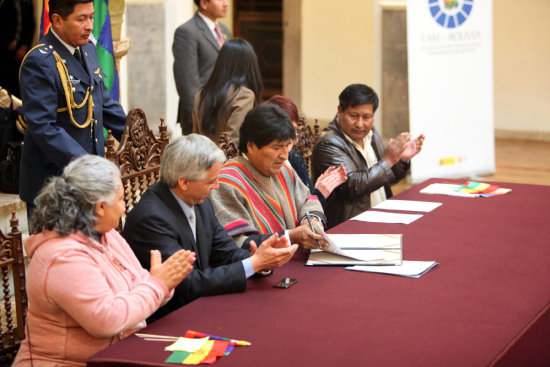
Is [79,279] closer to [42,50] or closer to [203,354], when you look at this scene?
[203,354]

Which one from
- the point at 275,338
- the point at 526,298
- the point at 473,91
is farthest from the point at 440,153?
the point at 275,338

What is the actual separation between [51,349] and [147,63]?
20.0 feet

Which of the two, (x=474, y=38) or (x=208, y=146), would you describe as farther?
(x=474, y=38)

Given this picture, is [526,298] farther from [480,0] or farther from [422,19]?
[480,0]

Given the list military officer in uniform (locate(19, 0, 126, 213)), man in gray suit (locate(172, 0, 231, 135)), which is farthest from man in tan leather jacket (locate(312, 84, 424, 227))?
military officer in uniform (locate(19, 0, 126, 213))

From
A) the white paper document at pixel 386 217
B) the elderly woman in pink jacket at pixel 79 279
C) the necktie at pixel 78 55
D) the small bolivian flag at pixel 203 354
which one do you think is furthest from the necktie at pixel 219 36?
the small bolivian flag at pixel 203 354

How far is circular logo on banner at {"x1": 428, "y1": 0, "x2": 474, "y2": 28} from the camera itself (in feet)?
23.8

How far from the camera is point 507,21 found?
33.7 ft

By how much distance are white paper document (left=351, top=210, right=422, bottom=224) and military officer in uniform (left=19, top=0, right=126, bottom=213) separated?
4.14 feet

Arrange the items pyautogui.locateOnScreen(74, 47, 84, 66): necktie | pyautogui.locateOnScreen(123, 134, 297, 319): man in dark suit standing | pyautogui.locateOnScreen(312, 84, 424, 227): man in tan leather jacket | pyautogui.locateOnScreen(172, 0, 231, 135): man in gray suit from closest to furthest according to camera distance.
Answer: pyautogui.locateOnScreen(123, 134, 297, 319): man in dark suit standing, pyautogui.locateOnScreen(74, 47, 84, 66): necktie, pyautogui.locateOnScreen(312, 84, 424, 227): man in tan leather jacket, pyautogui.locateOnScreen(172, 0, 231, 135): man in gray suit

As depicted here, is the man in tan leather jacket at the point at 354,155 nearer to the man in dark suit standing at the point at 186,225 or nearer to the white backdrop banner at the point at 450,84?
the man in dark suit standing at the point at 186,225

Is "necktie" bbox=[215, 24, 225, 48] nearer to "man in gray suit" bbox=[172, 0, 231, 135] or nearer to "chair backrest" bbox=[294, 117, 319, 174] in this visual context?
"man in gray suit" bbox=[172, 0, 231, 135]

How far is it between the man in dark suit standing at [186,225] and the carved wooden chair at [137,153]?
0.71 meters

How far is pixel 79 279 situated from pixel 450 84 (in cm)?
559
